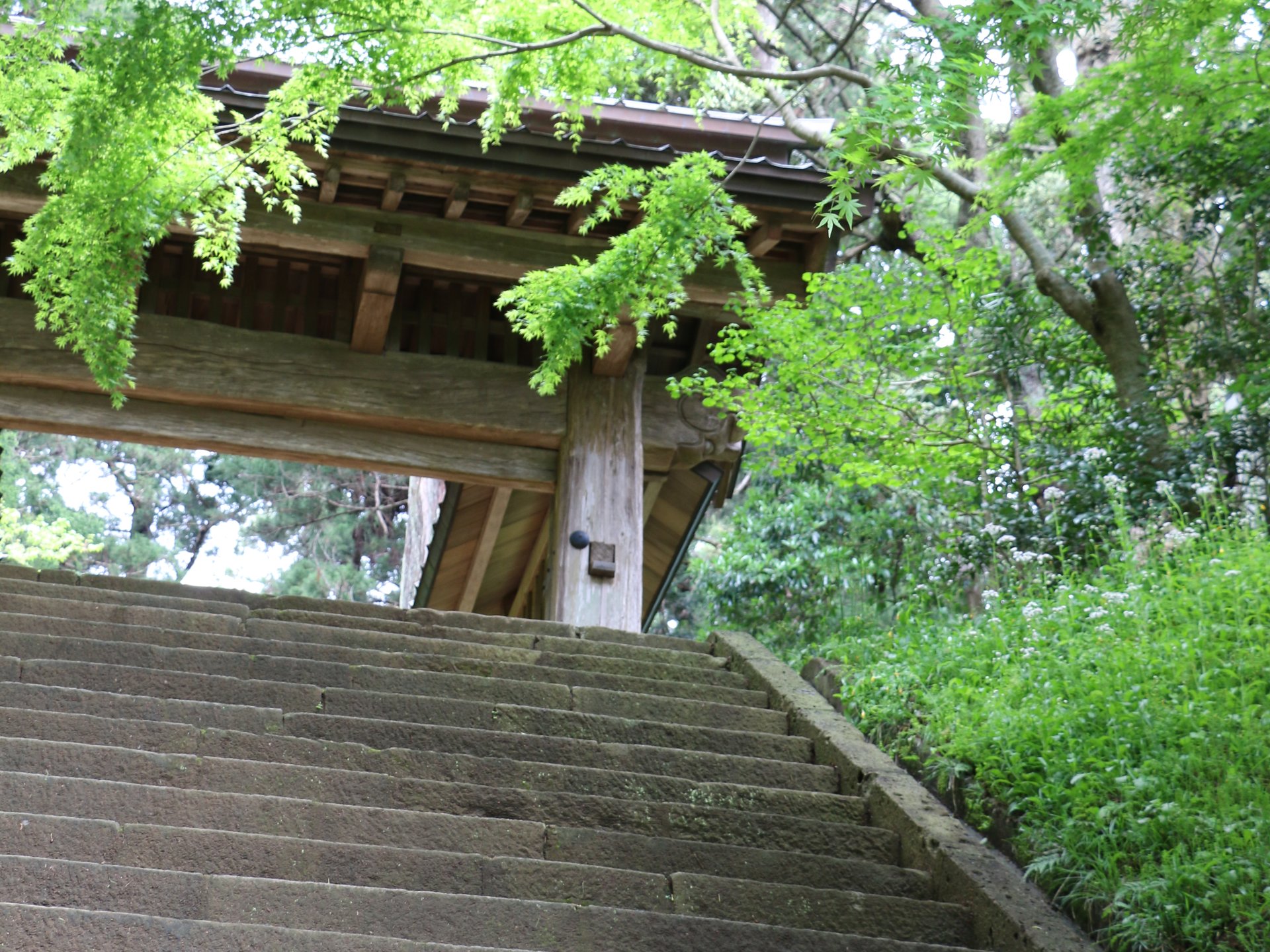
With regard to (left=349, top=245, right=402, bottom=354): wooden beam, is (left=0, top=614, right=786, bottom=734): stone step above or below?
below

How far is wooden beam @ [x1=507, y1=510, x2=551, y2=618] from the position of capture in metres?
11.3

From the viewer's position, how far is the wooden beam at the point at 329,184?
7.20 m

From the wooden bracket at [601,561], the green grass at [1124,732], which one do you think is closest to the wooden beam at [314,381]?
the wooden bracket at [601,561]

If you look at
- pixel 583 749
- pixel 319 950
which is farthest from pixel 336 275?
pixel 319 950

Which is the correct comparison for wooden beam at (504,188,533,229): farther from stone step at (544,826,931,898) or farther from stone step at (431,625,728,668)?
stone step at (544,826,931,898)

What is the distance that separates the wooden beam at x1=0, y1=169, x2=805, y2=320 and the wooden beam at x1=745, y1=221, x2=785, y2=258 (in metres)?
0.23

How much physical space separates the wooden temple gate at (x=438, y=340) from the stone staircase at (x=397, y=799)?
2435 millimetres

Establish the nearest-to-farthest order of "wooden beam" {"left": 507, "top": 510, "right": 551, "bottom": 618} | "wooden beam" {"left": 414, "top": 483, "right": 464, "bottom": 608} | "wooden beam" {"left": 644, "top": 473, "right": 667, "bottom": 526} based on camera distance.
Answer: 1. "wooden beam" {"left": 644, "top": 473, "right": 667, "bottom": 526}
2. "wooden beam" {"left": 414, "top": 483, "right": 464, "bottom": 608}
3. "wooden beam" {"left": 507, "top": 510, "right": 551, "bottom": 618}

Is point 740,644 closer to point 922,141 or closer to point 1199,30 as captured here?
point 922,141

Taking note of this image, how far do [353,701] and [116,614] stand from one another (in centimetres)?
134

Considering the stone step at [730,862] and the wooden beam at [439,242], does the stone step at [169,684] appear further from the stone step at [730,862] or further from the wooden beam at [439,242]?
the wooden beam at [439,242]

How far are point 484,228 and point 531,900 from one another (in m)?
5.15

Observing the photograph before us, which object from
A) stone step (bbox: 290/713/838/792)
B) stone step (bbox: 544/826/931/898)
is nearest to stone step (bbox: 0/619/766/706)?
stone step (bbox: 290/713/838/792)

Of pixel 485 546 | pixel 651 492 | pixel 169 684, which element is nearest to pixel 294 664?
pixel 169 684
